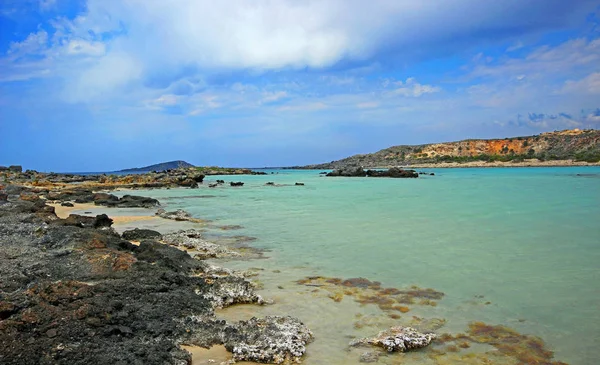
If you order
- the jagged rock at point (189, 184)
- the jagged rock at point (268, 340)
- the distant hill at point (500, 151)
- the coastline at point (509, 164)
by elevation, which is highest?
the distant hill at point (500, 151)

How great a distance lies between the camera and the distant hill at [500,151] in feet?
340

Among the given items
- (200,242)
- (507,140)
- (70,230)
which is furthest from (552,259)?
(507,140)

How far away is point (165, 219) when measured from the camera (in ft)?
60.1

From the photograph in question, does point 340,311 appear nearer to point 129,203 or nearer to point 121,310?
point 121,310

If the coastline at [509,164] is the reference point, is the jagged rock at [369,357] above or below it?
below

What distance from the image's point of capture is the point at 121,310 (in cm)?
536

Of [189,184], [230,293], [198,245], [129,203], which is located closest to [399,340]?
[230,293]

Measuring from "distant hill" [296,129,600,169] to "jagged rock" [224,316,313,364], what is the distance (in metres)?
107

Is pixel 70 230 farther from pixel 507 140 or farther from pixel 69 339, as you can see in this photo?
pixel 507 140

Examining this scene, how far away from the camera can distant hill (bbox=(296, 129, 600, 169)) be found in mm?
103562

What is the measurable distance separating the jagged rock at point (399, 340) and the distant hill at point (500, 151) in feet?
348

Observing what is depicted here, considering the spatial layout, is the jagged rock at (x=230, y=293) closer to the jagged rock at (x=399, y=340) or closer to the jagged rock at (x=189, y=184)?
the jagged rock at (x=399, y=340)

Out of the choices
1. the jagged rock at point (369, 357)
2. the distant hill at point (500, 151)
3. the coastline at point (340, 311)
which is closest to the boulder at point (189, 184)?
the coastline at point (340, 311)

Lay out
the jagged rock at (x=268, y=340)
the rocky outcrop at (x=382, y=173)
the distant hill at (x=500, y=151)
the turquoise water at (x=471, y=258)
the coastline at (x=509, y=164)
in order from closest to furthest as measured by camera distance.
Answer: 1. the jagged rock at (x=268, y=340)
2. the turquoise water at (x=471, y=258)
3. the rocky outcrop at (x=382, y=173)
4. the coastline at (x=509, y=164)
5. the distant hill at (x=500, y=151)
